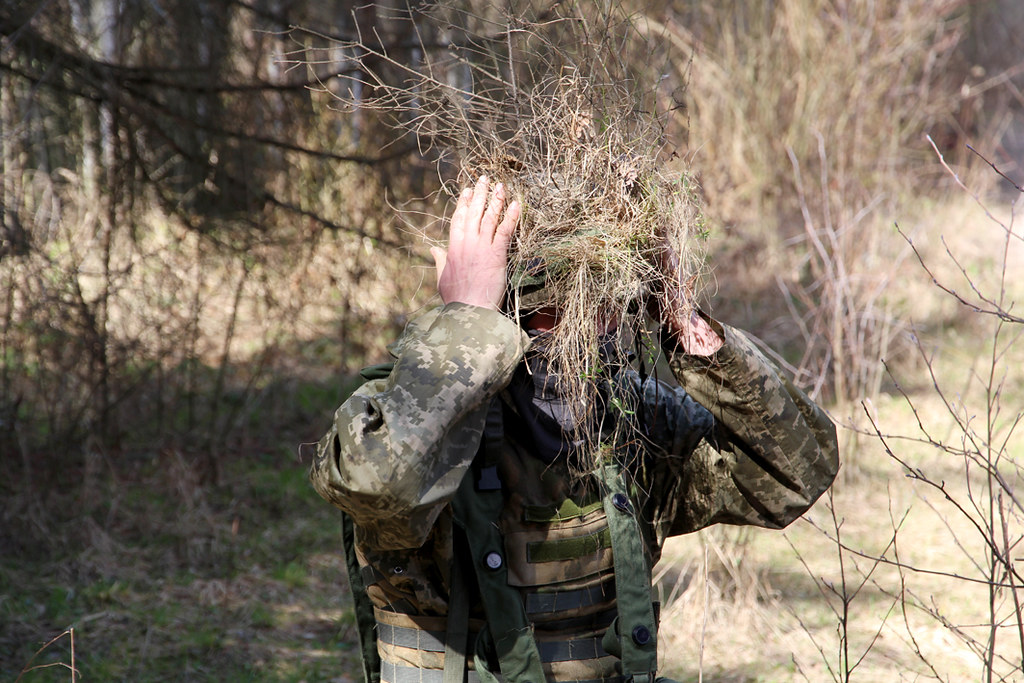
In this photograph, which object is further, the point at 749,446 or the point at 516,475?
the point at 749,446

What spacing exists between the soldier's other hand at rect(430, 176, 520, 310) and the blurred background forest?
1715mm

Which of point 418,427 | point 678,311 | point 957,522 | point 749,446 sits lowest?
point 957,522

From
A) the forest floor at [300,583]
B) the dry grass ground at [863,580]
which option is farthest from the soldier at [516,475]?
the forest floor at [300,583]

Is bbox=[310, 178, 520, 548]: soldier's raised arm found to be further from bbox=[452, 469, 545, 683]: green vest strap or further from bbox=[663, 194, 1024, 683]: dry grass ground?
bbox=[663, 194, 1024, 683]: dry grass ground

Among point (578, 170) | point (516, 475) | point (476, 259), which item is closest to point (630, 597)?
point (516, 475)

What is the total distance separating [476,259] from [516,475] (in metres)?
0.49

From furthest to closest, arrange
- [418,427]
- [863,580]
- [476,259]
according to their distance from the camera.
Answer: [863,580] < [476,259] < [418,427]

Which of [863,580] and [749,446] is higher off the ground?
[749,446]

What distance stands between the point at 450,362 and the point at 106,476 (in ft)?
14.3

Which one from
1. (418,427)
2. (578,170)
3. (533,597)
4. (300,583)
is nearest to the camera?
(418,427)

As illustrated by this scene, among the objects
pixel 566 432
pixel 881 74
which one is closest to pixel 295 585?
pixel 566 432

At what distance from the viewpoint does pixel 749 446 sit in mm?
2139

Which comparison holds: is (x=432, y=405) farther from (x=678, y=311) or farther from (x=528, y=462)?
(x=678, y=311)

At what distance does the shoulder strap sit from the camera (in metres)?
2.11
